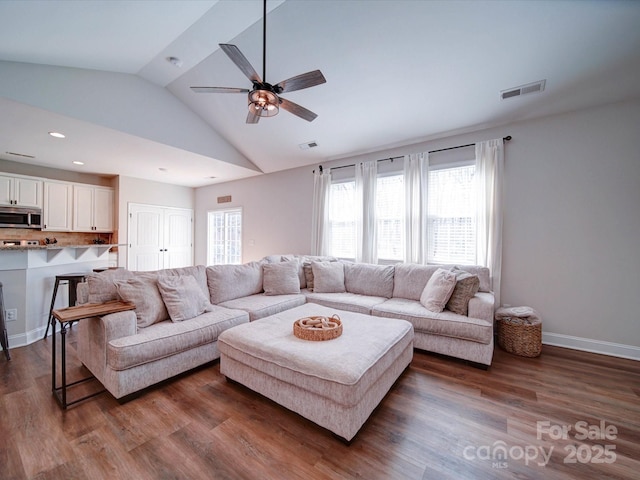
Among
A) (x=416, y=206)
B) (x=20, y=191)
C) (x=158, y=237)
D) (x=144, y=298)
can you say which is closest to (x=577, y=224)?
(x=416, y=206)

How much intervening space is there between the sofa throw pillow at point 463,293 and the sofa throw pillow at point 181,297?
2.69 metres

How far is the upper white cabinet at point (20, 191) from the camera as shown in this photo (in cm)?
448

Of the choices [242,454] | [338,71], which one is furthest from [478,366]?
[338,71]

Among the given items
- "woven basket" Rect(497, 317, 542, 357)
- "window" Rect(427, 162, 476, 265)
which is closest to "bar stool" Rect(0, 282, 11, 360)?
"window" Rect(427, 162, 476, 265)

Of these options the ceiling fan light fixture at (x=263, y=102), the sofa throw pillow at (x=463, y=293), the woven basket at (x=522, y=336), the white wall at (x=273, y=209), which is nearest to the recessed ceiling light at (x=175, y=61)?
the ceiling fan light fixture at (x=263, y=102)

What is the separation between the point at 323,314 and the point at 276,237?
327cm

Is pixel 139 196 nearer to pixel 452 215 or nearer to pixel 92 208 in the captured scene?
pixel 92 208

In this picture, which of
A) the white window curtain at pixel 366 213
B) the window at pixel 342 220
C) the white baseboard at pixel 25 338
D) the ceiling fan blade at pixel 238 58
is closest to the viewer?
the ceiling fan blade at pixel 238 58

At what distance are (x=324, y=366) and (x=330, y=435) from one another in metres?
0.47

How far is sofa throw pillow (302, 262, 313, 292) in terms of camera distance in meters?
4.09

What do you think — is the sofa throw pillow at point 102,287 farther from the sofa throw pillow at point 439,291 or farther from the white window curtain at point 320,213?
the sofa throw pillow at point 439,291

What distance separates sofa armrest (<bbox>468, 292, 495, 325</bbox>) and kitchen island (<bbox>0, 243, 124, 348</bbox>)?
504cm

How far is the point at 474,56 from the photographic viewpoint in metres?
2.58

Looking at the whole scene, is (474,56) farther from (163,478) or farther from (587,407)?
(163,478)
